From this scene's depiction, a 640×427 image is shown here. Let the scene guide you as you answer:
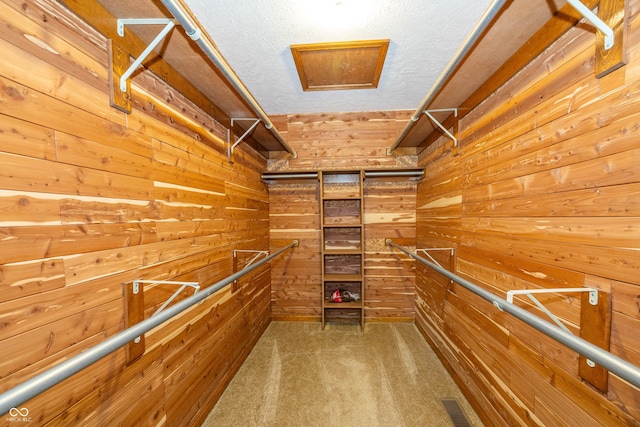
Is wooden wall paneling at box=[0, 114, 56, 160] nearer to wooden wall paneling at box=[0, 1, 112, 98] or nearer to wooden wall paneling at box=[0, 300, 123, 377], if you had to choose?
wooden wall paneling at box=[0, 1, 112, 98]

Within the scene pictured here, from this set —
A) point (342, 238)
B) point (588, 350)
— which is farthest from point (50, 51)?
point (342, 238)

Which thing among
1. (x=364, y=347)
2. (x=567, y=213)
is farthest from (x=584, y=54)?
(x=364, y=347)

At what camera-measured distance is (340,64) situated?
1732 millimetres

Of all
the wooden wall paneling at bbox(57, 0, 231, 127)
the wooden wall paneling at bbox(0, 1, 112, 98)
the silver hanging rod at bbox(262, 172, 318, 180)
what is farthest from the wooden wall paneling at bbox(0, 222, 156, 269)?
the silver hanging rod at bbox(262, 172, 318, 180)

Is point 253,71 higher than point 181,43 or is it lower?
higher

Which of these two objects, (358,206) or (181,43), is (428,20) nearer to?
(181,43)

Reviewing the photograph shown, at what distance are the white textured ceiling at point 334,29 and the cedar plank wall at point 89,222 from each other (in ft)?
1.86

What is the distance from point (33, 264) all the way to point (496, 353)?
7.05 feet

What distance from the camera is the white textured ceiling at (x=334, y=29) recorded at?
1.24 m

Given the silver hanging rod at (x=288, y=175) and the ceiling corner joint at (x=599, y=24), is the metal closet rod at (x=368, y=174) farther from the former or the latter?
the ceiling corner joint at (x=599, y=24)

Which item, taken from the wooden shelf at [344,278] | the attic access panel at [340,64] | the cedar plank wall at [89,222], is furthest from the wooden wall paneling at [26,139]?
the wooden shelf at [344,278]

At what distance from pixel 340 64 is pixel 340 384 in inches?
Answer: 99.5

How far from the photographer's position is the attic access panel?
153cm

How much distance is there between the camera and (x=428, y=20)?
134cm
